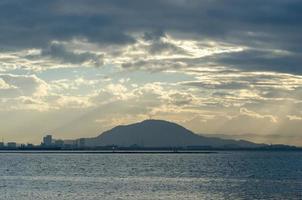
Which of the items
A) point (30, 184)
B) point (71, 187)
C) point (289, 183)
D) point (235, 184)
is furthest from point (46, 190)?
point (289, 183)

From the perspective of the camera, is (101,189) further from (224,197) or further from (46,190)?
(224,197)

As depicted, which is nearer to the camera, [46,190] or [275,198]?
[275,198]

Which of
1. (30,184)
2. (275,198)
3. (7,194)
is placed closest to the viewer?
(275,198)

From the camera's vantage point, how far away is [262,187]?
80750 millimetres

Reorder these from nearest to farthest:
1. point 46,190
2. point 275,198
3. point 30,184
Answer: point 275,198 → point 46,190 → point 30,184

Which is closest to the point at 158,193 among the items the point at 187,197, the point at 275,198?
the point at 187,197

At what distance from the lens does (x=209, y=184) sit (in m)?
86.6

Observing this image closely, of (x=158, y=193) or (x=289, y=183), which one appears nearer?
(x=158, y=193)

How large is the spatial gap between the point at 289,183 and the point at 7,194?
3937cm

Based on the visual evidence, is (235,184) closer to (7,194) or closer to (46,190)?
(46,190)

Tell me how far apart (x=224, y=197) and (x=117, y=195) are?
11670 mm

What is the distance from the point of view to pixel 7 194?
7106 cm

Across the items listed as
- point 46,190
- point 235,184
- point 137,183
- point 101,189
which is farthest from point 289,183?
point 46,190

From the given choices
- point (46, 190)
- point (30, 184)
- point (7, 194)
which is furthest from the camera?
point (30, 184)
